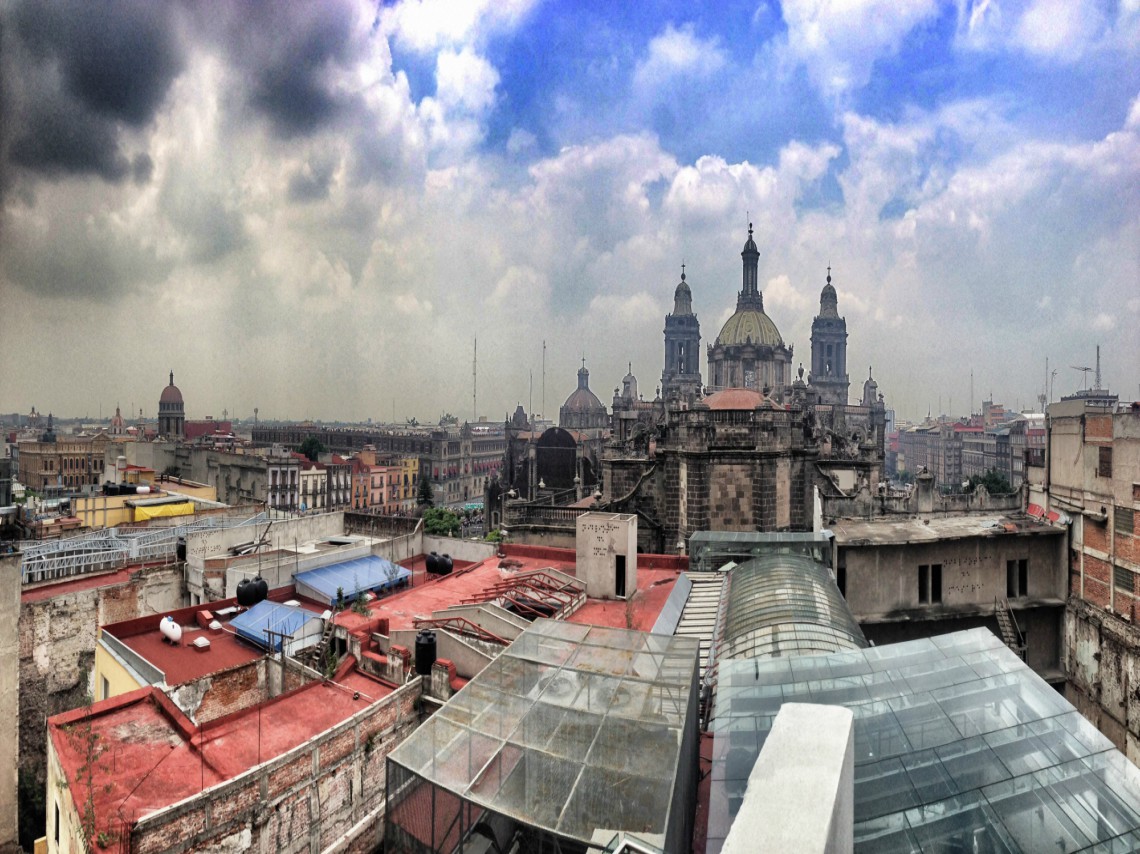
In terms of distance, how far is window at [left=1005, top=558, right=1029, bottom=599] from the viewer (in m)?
20.7

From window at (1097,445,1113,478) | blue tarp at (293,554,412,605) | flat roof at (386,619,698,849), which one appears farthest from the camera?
blue tarp at (293,554,412,605)

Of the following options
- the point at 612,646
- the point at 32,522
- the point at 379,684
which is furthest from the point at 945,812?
the point at 32,522

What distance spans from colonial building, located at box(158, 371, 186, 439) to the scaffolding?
78451 millimetres

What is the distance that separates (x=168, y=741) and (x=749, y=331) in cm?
7608

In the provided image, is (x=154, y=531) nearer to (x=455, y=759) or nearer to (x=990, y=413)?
(x=455, y=759)

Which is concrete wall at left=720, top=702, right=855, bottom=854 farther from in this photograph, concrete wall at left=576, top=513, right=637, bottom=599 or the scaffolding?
the scaffolding

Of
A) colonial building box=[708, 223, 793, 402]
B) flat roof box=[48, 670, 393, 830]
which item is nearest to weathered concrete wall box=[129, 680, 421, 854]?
flat roof box=[48, 670, 393, 830]

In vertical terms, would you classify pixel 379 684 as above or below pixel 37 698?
above

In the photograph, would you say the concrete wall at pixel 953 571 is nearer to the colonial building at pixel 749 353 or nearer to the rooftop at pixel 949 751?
the rooftop at pixel 949 751

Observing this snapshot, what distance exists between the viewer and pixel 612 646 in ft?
33.6

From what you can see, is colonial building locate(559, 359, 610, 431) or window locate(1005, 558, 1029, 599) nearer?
window locate(1005, 558, 1029, 599)

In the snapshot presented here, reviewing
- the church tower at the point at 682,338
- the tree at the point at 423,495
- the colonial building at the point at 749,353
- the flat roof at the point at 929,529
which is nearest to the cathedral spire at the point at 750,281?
the colonial building at the point at 749,353

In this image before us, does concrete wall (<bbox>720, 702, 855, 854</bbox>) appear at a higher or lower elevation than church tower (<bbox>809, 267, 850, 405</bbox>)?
lower

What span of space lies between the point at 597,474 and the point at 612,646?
52.7 m
